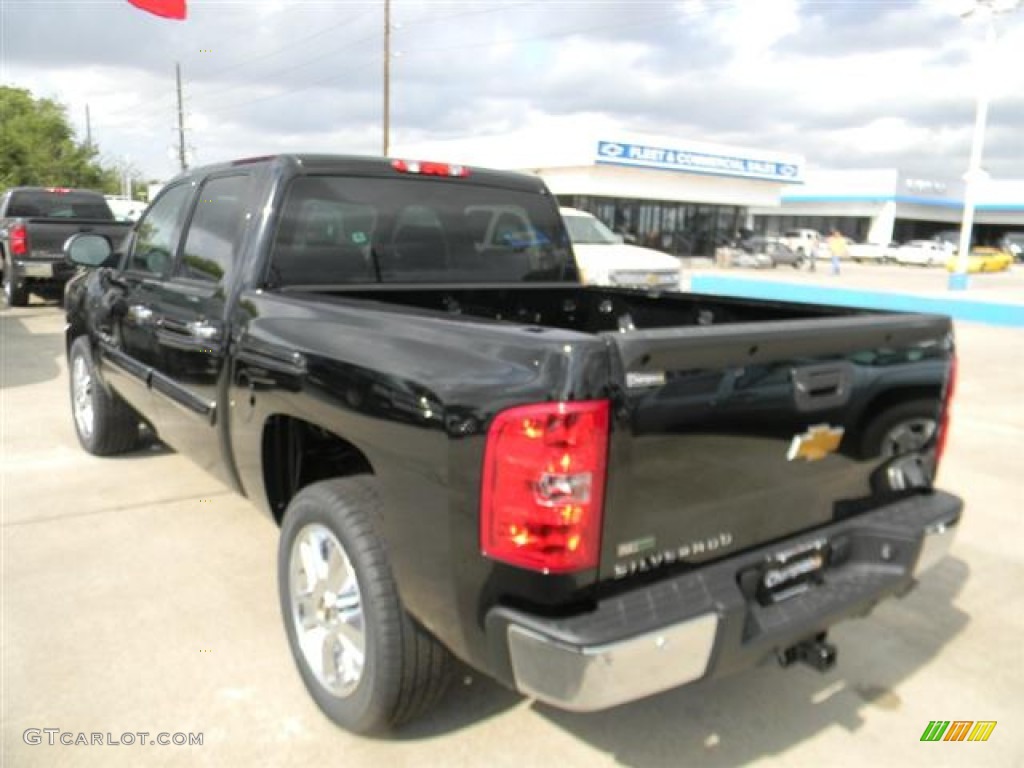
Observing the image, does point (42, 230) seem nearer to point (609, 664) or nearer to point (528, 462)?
point (528, 462)

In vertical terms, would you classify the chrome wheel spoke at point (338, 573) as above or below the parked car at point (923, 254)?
below

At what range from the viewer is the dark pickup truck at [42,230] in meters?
11.8

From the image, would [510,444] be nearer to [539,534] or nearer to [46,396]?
[539,534]

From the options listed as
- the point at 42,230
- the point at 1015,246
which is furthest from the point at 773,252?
the point at 42,230

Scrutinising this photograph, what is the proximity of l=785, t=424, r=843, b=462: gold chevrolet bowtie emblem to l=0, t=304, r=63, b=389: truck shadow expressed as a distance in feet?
25.0

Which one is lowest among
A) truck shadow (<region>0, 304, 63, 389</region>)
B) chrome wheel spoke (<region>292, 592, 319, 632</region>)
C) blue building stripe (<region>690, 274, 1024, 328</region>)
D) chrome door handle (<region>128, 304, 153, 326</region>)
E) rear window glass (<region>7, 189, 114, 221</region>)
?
truck shadow (<region>0, 304, 63, 389</region>)


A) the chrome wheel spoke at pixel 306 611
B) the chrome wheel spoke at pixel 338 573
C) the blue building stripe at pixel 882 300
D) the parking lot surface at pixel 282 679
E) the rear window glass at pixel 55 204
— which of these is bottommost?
the parking lot surface at pixel 282 679

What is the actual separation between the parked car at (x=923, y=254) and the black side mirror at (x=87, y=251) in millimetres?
49426

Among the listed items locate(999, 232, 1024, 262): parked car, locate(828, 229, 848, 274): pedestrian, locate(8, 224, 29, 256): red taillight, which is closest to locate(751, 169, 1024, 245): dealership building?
locate(999, 232, 1024, 262): parked car

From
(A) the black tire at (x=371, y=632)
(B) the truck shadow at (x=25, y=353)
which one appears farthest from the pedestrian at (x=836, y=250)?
A: (A) the black tire at (x=371, y=632)

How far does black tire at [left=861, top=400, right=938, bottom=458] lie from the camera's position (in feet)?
8.56

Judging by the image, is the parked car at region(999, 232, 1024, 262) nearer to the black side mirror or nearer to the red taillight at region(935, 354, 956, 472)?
the red taillight at region(935, 354, 956, 472)

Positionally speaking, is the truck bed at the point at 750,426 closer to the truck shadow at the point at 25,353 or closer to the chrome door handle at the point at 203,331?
the chrome door handle at the point at 203,331

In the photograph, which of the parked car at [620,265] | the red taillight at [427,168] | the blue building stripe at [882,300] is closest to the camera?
the red taillight at [427,168]
